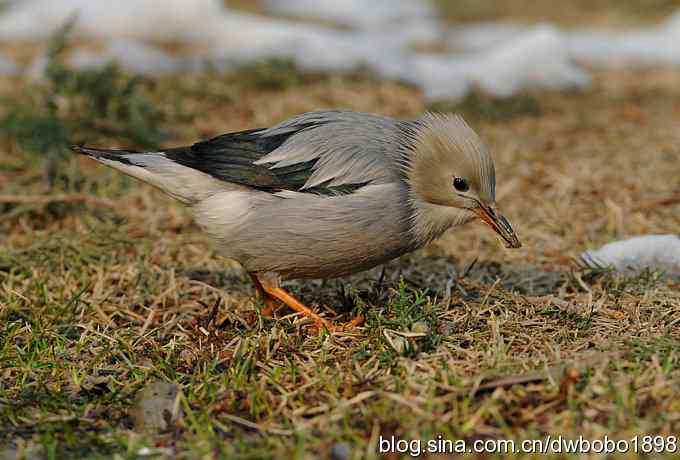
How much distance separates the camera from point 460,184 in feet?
13.2

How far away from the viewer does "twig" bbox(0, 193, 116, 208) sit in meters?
5.46

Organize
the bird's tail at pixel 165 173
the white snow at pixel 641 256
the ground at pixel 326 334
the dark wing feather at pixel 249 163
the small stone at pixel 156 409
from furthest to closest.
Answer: the white snow at pixel 641 256 → the bird's tail at pixel 165 173 → the dark wing feather at pixel 249 163 → the small stone at pixel 156 409 → the ground at pixel 326 334

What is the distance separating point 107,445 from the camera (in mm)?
2988

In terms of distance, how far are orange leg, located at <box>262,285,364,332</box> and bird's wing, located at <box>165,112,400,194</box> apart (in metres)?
0.59

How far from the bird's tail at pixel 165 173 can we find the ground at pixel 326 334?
2.03ft

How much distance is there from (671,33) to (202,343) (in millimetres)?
9728

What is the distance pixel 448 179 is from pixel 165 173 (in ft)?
5.04

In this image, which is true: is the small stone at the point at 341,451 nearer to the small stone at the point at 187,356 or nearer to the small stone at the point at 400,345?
the small stone at the point at 400,345

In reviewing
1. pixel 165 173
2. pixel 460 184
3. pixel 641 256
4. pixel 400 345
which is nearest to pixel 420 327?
pixel 400 345

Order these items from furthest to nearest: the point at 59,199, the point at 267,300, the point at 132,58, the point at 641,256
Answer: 1. the point at 132,58
2. the point at 59,199
3. the point at 641,256
4. the point at 267,300

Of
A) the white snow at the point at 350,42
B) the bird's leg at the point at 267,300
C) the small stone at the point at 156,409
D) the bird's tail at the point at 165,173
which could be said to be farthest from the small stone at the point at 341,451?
the white snow at the point at 350,42

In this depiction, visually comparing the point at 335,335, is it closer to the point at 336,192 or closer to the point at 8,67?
the point at 336,192

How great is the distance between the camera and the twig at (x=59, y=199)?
215 inches

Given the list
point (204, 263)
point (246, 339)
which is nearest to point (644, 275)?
point (246, 339)
